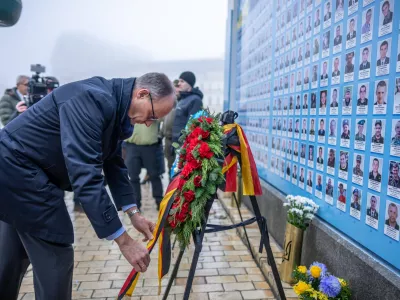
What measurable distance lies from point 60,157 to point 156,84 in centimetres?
60

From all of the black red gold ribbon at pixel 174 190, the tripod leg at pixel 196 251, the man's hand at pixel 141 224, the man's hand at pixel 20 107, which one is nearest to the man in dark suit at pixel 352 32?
the black red gold ribbon at pixel 174 190

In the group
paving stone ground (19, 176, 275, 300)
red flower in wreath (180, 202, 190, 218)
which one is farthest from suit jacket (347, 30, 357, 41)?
paving stone ground (19, 176, 275, 300)

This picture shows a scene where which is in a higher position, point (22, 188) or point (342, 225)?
point (22, 188)

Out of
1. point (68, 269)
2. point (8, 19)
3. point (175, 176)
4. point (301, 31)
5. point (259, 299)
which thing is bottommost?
point (259, 299)

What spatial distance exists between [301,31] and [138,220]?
2.17 m

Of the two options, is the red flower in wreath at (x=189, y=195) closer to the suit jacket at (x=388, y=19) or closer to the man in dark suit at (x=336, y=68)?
the man in dark suit at (x=336, y=68)

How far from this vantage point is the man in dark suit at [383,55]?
190 centimetres

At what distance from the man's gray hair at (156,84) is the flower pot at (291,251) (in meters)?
1.62

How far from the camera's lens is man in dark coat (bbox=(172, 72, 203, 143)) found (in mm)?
4566

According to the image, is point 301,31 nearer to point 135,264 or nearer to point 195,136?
point 195,136

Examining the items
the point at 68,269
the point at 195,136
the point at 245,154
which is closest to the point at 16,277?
the point at 68,269

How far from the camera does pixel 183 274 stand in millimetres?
3053

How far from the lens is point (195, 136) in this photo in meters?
2.26

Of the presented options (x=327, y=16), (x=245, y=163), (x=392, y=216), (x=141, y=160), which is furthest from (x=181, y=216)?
(x=141, y=160)
